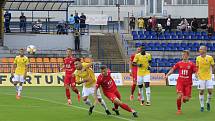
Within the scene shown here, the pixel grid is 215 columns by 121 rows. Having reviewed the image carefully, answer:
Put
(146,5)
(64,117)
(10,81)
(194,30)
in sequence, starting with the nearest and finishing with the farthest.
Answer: (64,117), (10,81), (194,30), (146,5)

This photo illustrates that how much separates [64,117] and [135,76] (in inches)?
296

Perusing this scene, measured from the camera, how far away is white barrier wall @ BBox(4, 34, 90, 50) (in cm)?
5344

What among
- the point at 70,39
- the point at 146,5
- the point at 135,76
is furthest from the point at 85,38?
the point at 135,76

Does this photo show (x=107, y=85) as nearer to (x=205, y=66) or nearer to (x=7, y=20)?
(x=205, y=66)

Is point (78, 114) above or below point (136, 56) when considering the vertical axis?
below

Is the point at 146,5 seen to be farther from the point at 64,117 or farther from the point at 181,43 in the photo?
the point at 64,117

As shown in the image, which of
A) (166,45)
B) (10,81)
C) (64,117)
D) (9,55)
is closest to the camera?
(64,117)

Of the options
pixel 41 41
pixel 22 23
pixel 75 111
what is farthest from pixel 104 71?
pixel 22 23

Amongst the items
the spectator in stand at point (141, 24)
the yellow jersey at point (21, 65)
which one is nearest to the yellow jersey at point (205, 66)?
the yellow jersey at point (21, 65)

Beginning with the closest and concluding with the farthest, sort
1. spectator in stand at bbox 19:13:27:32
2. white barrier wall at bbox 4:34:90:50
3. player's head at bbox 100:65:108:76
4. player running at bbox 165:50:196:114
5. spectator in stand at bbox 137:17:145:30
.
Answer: player's head at bbox 100:65:108:76
player running at bbox 165:50:196:114
white barrier wall at bbox 4:34:90:50
spectator in stand at bbox 19:13:27:32
spectator in stand at bbox 137:17:145:30

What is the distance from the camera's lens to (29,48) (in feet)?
167

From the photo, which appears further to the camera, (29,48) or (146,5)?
(146,5)

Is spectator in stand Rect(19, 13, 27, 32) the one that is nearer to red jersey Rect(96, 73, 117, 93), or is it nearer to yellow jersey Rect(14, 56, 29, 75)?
yellow jersey Rect(14, 56, 29, 75)

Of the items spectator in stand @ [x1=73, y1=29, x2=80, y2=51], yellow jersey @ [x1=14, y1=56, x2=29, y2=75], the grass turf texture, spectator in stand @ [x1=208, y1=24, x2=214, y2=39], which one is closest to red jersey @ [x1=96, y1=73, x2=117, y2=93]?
the grass turf texture
